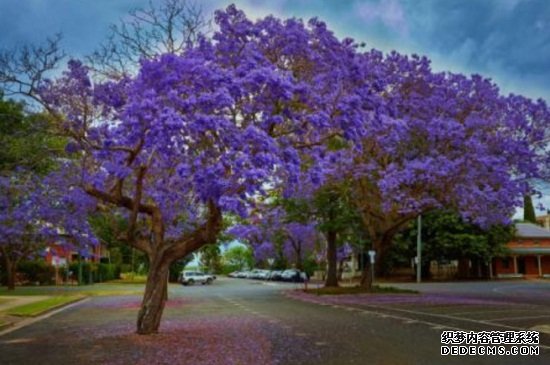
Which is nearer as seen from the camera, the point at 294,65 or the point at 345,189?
the point at 294,65

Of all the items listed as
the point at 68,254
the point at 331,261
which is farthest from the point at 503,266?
the point at 68,254

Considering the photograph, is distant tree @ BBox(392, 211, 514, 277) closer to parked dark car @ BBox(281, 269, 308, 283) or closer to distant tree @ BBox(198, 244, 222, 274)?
parked dark car @ BBox(281, 269, 308, 283)

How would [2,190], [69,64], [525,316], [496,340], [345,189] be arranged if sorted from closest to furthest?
1. [496,340]
2. [69,64]
3. [525,316]
4. [2,190]
5. [345,189]

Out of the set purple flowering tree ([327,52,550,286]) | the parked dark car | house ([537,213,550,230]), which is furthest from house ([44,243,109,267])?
house ([537,213,550,230])

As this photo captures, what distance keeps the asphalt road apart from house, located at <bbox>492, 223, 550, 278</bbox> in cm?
4628

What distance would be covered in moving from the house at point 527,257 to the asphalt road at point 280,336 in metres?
46.3

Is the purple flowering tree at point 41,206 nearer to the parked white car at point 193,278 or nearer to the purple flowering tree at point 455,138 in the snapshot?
the purple flowering tree at point 455,138

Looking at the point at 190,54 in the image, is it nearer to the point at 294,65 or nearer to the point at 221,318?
the point at 294,65

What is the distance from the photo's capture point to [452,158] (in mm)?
24656

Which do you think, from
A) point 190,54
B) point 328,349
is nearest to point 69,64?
point 190,54

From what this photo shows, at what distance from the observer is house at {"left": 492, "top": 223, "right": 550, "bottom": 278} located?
67.1m

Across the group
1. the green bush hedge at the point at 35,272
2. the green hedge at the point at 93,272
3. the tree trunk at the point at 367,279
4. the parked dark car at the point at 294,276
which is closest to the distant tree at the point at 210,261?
the green hedge at the point at 93,272

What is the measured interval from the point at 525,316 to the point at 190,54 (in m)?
13.3

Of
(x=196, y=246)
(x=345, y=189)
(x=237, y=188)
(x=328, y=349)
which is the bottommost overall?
(x=328, y=349)
